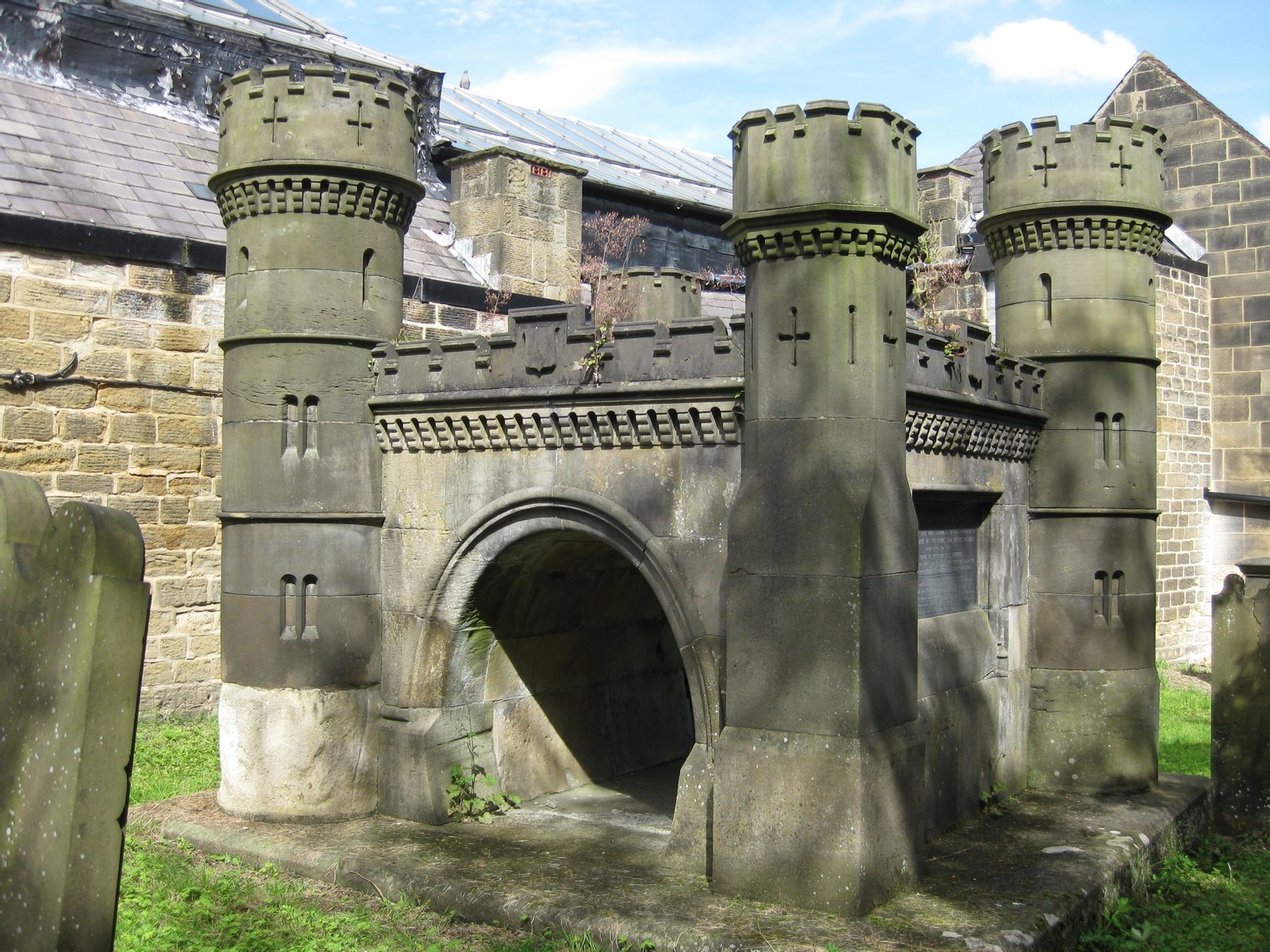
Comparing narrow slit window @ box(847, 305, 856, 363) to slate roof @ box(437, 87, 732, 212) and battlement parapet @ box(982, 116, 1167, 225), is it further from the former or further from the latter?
slate roof @ box(437, 87, 732, 212)

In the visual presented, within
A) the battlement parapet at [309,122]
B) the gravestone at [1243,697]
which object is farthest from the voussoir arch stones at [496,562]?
the gravestone at [1243,697]

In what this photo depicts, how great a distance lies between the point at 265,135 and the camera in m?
8.80

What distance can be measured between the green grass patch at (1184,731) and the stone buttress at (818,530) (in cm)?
498

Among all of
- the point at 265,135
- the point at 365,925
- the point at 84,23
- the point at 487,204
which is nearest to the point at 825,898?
the point at 365,925

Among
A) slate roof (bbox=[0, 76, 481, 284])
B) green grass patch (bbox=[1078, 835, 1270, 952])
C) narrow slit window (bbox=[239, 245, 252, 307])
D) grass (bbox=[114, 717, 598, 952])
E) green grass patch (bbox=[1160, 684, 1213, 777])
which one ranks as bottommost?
green grass patch (bbox=[1078, 835, 1270, 952])

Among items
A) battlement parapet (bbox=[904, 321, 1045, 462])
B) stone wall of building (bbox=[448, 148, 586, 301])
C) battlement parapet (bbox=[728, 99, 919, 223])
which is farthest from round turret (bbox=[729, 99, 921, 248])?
stone wall of building (bbox=[448, 148, 586, 301])

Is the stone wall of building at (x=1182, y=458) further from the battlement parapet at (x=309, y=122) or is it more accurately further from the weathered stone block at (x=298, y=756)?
the weathered stone block at (x=298, y=756)

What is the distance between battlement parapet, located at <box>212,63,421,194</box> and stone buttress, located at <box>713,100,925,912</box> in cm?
298

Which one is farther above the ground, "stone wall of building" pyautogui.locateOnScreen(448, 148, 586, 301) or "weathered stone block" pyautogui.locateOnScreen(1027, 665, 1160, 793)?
"stone wall of building" pyautogui.locateOnScreen(448, 148, 586, 301)

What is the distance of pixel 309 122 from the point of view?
876cm

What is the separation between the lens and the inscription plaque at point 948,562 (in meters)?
8.62

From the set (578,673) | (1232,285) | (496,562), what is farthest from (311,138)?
(1232,285)

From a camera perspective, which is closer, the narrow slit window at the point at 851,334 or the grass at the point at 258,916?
the grass at the point at 258,916

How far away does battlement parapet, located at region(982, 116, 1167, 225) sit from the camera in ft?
31.6
